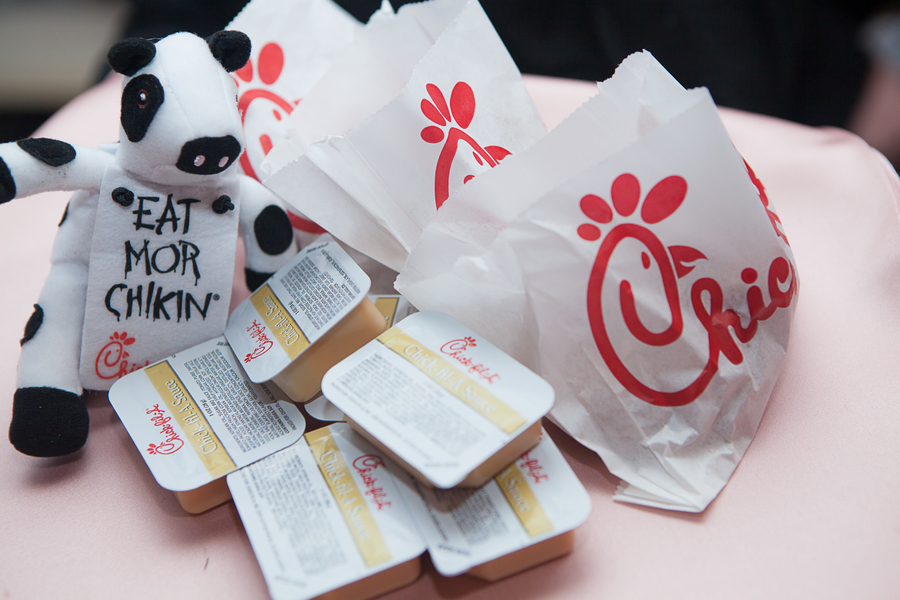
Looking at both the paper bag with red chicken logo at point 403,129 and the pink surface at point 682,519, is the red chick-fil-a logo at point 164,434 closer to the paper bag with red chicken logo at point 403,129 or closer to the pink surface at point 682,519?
the pink surface at point 682,519

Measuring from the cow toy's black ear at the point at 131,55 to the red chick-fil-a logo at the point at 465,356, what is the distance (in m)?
0.34

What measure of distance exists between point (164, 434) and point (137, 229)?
0.18 meters

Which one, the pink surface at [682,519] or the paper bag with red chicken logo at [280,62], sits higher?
the paper bag with red chicken logo at [280,62]

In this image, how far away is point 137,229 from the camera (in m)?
0.58

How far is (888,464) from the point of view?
0.54 m

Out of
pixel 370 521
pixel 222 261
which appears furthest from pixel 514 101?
pixel 370 521

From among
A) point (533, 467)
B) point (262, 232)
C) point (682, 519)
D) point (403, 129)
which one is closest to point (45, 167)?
point (262, 232)

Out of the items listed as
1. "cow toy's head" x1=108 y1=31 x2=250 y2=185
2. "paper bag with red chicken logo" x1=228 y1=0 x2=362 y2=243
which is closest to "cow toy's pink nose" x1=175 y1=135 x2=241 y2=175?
"cow toy's head" x1=108 y1=31 x2=250 y2=185

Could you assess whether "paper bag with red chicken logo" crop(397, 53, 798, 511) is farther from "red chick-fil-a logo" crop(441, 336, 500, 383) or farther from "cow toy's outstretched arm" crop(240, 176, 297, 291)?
"cow toy's outstretched arm" crop(240, 176, 297, 291)

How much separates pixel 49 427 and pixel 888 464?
0.70m

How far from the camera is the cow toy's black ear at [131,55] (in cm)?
52

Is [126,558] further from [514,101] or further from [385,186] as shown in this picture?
[514,101]

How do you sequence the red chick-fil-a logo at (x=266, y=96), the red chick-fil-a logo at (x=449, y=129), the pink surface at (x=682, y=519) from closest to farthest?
1. the pink surface at (x=682, y=519)
2. the red chick-fil-a logo at (x=449, y=129)
3. the red chick-fil-a logo at (x=266, y=96)

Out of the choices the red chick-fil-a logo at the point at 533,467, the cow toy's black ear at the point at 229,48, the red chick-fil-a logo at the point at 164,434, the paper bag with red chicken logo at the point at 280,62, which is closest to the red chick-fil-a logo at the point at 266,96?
the paper bag with red chicken logo at the point at 280,62
